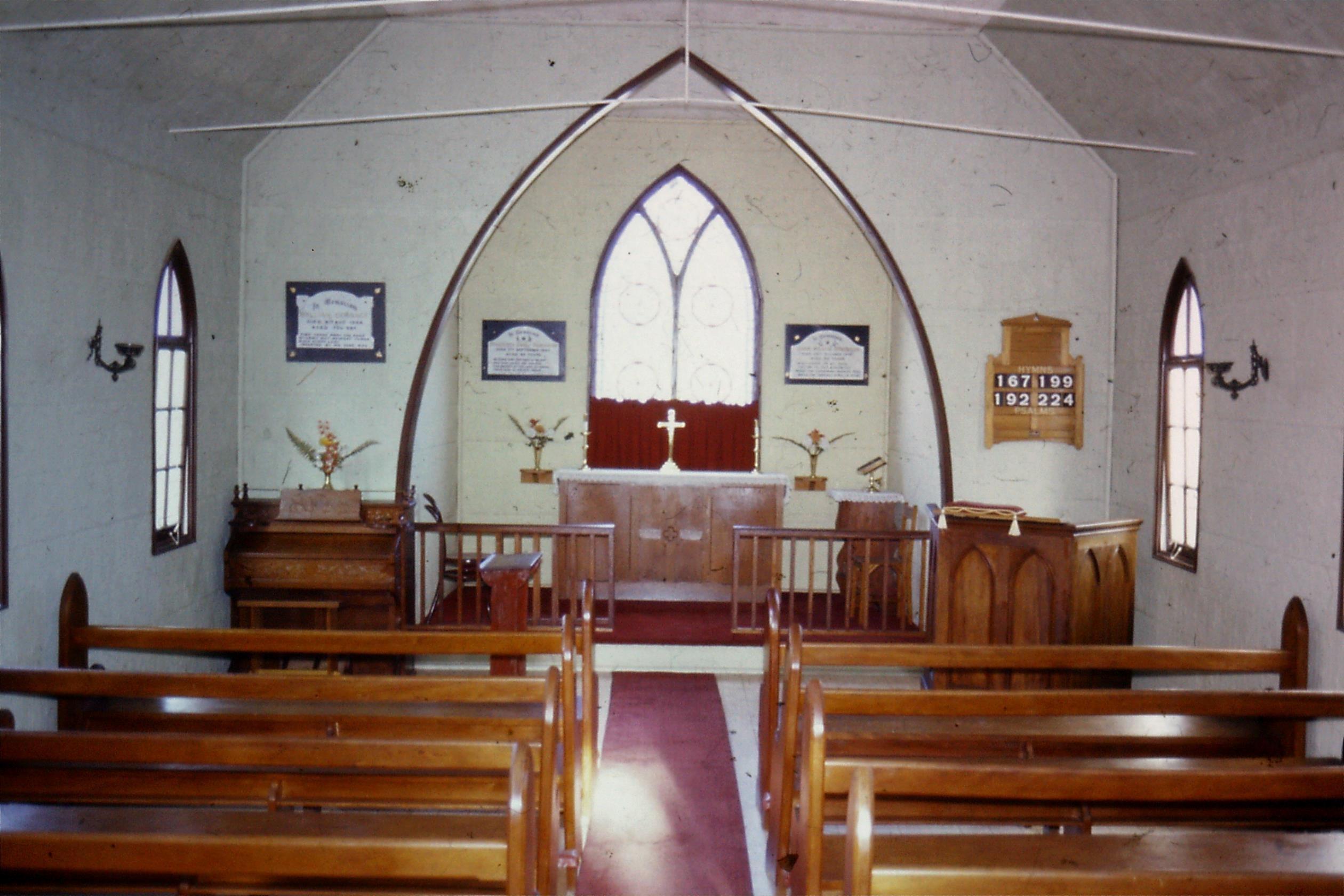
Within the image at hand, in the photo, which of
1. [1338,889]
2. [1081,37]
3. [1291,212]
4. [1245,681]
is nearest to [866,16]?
[1081,37]

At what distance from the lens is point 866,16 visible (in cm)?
682

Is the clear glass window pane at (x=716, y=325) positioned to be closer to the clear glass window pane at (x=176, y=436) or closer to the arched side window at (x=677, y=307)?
the arched side window at (x=677, y=307)

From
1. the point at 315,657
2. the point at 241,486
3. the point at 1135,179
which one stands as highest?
the point at 1135,179

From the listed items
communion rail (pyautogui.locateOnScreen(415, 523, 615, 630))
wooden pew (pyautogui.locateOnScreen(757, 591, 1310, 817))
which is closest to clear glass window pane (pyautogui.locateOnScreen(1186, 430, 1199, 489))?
wooden pew (pyautogui.locateOnScreen(757, 591, 1310, 817))

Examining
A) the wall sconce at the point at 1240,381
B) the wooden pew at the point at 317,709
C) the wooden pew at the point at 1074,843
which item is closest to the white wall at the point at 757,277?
the wall sconce at the point at 1240,381

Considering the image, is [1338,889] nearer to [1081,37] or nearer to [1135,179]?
[1081,37]

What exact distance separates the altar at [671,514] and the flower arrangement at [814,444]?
985 millimetres

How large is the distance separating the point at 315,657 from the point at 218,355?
184 centimetres

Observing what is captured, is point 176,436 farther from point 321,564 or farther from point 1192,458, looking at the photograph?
point 1192,458

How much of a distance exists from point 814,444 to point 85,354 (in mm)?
5710

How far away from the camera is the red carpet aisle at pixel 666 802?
4062 millimetres

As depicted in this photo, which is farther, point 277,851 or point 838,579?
point 838,579

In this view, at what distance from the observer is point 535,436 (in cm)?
944

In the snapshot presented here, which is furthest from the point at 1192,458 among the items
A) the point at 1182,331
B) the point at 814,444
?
the point at 814,444
